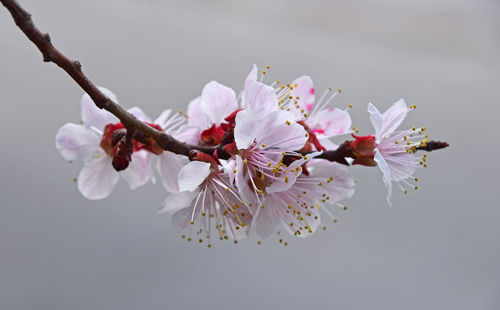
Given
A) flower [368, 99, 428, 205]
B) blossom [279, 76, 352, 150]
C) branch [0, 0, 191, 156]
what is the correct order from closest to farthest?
branch [0, 0, 191, 156] → flower [368, 99, 428, 205] → blossom [279, 76, 352, 150]

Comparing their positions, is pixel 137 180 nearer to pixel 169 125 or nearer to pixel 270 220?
pixel 169 125

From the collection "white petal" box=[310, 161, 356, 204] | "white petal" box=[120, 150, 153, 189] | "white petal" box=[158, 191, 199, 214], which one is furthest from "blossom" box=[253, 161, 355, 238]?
"white petal" box=[120, 150, 153, 189]

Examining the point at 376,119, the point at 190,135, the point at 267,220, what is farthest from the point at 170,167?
the point at 376,119

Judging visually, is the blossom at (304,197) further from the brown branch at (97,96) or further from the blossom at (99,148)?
the blossom at (99,148)

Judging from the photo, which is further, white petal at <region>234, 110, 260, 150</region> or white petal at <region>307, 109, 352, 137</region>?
white petal at <region>307, 109, 352, 137</region>

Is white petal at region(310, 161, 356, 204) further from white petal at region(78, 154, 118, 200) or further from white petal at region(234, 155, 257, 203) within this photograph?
white petal at region(78, 154, 118, 200)

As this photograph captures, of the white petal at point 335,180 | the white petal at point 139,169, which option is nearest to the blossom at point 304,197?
the white petal at point 335,180

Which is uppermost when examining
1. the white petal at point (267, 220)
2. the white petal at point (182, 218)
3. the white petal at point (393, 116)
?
the white petal at point (393, 116)

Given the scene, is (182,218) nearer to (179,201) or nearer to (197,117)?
(179,201)
